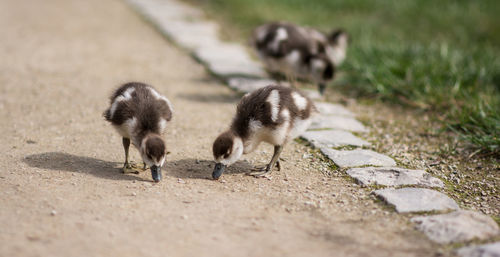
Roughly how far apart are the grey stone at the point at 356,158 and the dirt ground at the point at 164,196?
255 millimetres

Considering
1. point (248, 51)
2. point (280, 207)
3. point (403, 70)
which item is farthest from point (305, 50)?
point (280, 207)

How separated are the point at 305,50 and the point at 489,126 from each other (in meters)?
3.23

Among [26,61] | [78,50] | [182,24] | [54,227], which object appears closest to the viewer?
[54,227]

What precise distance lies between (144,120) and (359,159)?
257 cm

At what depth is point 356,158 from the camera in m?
6.14

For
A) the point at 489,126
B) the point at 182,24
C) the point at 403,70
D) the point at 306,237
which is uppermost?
the point at 182,24

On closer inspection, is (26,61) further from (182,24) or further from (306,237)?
(306,237)

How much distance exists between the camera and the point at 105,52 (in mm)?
10703

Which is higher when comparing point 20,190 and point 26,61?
point 26,61

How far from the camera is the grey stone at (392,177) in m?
5.48

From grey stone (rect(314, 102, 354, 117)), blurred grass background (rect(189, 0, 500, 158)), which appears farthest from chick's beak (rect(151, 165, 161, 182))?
blurred grass background (rect(189, 0, 500, 158))

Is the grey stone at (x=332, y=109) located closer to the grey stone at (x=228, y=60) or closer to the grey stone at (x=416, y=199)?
the grey stone at (x=228, y=60)

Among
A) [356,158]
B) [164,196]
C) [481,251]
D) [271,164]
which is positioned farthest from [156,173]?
[481,251]

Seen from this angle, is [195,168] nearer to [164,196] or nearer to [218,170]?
[218,170]
